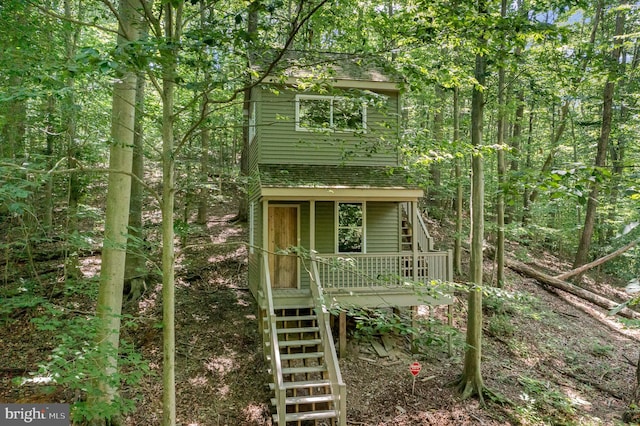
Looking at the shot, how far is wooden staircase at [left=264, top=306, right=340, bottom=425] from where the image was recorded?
7.35 meters

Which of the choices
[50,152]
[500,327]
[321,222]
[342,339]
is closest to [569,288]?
[500,327]

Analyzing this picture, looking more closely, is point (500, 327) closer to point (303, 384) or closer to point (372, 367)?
point (372, 367)

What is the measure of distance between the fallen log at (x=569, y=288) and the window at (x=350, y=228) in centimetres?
953

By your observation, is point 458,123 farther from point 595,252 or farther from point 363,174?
point 595,252

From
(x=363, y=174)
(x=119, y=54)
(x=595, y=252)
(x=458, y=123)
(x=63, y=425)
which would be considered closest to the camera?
(x=119, y=54)

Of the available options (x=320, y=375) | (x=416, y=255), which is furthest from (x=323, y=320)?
(x=416, y=255)

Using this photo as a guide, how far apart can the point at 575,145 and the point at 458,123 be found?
34.2ft

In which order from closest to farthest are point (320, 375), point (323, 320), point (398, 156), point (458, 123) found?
point (323, 320) → point (320, 375) → point (398, 156) → point (458, 123)

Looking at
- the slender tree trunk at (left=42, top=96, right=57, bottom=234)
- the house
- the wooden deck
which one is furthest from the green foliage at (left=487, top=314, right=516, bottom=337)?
the slender tree trunk at (left=42, top=96, right=57, bottom=234)

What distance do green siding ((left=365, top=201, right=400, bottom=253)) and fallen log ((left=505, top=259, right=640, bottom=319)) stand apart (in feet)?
28.4

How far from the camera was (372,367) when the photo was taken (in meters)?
9.74

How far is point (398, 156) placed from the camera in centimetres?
1144

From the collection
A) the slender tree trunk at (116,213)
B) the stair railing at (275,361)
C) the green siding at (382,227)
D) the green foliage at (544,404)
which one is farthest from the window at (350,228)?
the slender tree trunk at (116,213)

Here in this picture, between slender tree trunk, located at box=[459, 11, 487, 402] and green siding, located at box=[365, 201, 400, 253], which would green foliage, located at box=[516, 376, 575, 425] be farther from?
green siding, located at box=[365, 201, 400, 253]
